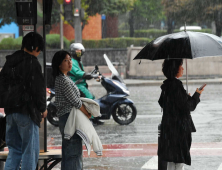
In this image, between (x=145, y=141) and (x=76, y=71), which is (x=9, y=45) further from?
(x=145, y=141)

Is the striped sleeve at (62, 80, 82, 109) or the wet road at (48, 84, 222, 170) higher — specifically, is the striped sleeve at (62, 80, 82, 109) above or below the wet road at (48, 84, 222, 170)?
above

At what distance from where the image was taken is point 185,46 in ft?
16.1

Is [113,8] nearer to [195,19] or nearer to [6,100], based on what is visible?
[195,19]

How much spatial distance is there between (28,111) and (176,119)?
157cm

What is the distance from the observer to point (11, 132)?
4539mm

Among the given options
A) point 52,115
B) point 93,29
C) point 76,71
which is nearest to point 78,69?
point 76,71

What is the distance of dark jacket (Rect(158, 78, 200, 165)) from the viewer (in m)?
4.68

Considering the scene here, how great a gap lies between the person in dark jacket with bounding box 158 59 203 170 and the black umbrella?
0.54 feet

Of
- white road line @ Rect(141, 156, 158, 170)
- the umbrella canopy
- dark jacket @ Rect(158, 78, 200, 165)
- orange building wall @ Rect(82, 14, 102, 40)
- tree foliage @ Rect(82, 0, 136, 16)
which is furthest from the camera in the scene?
orange building wall @ Rect(82, 14, 102, 40)

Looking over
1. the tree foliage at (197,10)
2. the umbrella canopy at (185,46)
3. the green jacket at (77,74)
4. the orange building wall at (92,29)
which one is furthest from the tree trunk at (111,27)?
the umbrella canopy at (185,46)

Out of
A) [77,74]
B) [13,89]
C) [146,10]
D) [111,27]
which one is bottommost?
[77,74]

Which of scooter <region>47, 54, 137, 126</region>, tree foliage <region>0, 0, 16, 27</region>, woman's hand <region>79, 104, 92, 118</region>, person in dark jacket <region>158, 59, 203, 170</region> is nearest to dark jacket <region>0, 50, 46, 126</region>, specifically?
woman's hand <region>79, 104, 92, 118</region>

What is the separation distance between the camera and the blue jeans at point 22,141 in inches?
175

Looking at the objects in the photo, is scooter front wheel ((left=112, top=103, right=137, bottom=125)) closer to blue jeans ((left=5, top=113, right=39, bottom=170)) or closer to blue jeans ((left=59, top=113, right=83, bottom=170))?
blue jeans ((left=59, top=113, right=83, bottom=170))
